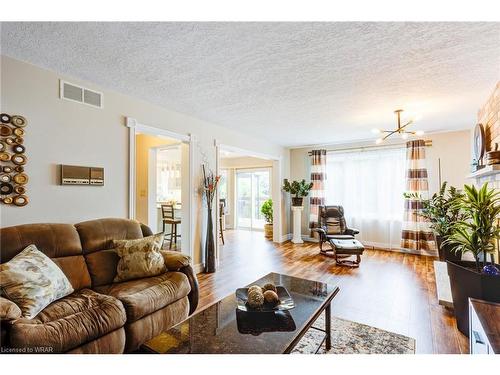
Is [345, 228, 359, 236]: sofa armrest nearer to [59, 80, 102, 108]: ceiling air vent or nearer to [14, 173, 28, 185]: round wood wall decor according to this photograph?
[59, 80, 102, 108]: ceiling air vent

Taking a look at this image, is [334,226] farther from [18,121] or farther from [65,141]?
[18,121]

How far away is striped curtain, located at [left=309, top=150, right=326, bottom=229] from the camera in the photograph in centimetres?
579

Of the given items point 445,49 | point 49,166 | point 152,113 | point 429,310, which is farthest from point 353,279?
point 49,166

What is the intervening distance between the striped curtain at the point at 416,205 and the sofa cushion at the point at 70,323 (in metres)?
5.16

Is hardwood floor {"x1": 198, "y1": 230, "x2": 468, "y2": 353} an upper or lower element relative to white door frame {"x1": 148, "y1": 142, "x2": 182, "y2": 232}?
lower

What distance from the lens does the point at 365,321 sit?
2324 millimetres

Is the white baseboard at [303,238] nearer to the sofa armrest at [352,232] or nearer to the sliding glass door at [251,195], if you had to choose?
the sofa armrest at [352,232]

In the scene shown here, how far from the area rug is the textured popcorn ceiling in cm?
237

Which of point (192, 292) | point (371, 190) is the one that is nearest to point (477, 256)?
point (192, 292)

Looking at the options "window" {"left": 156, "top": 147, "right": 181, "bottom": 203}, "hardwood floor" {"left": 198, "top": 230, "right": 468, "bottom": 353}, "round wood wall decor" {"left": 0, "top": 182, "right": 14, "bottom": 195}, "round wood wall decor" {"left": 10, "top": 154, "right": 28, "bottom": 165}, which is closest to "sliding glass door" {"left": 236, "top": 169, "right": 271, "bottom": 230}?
"window" {"left": 156, "top": 147, "right": 181, "bottom": 203}

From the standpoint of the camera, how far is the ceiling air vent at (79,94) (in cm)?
237

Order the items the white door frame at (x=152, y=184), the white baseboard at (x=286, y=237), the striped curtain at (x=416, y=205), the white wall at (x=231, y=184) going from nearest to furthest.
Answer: the white door frame at (x=152, y=184) < the striped curtain at (x=416, y=205) < the white baseboard at (x=286, y=237) < the white wall at (x=231, y=184)

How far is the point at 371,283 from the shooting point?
332cm

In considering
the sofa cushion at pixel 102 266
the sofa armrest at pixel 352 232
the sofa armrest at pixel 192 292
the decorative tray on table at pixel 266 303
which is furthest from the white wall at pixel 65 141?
the sofa armrest at pixel 352 232
